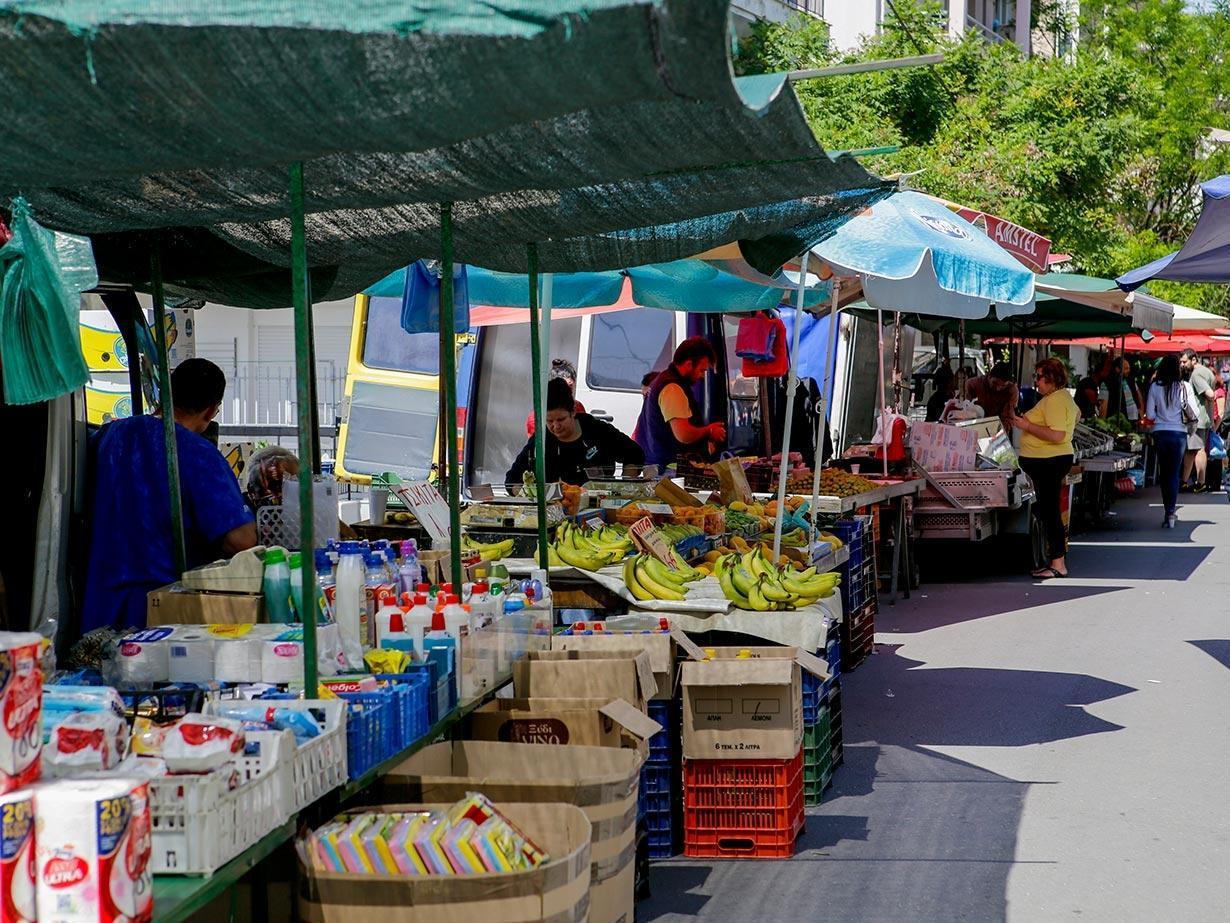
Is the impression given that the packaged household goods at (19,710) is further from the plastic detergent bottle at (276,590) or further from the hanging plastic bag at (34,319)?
the plastic detergent bottle at (276,590)

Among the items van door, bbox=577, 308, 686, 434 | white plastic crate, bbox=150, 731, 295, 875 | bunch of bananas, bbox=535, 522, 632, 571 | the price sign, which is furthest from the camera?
van door, bbox=577, 308, 686, 434

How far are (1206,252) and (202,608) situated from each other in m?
8.99

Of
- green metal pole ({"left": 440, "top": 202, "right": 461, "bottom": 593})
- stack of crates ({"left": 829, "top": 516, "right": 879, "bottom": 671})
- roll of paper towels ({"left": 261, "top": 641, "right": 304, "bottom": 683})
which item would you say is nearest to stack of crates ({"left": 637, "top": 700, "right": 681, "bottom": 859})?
green metal pole ({"left": 440, "top": 202, "right": 461, "bottom": 593})

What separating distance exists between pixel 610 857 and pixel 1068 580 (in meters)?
A: 11.1

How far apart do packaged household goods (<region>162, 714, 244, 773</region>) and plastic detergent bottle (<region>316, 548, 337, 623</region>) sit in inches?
47.6

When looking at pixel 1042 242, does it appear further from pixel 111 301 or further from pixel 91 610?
pixel 91 610

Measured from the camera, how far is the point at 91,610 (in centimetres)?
605

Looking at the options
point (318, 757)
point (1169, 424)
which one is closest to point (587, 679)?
point (318, 757)

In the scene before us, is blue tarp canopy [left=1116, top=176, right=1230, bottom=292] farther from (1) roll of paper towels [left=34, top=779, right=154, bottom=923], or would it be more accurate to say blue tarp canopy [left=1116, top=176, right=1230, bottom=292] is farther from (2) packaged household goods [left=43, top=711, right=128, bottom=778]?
(1) roll of paper towels [left=34, top=779, right=154, bottom=923]

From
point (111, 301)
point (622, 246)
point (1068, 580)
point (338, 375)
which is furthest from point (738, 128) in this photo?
point (338, 375)

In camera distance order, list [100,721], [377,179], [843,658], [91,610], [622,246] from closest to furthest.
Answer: [100,721]
[377,179]
[91,610]
[622,246]
[843,658]

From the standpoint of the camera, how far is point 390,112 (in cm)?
338

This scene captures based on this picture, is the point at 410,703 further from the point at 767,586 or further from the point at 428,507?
the point at 767,586

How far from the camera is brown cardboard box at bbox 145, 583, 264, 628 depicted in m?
4.95
